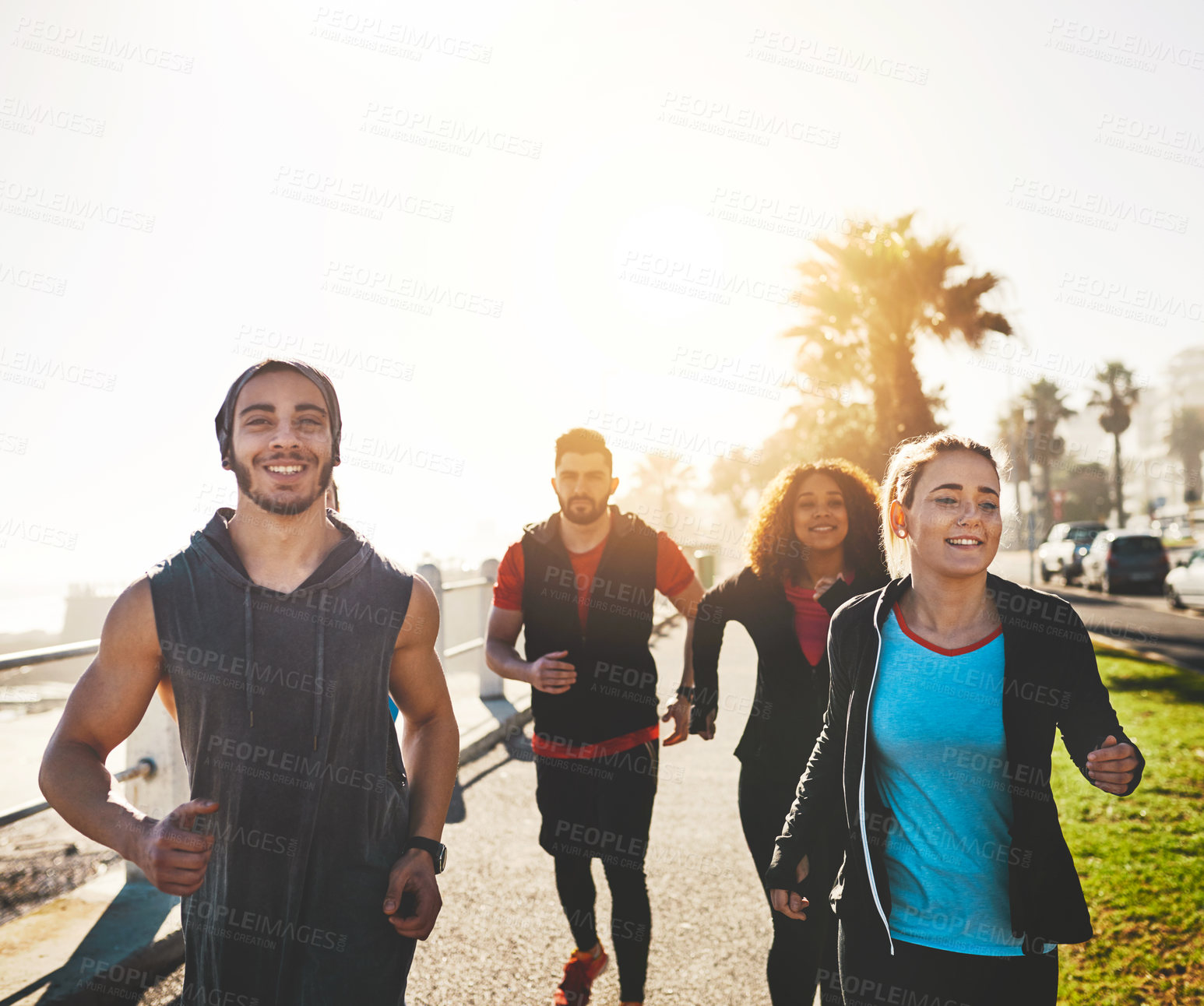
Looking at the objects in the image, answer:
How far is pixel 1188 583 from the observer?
20.8 meters

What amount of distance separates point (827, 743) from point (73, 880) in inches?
205

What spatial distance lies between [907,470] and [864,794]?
3.07 feet

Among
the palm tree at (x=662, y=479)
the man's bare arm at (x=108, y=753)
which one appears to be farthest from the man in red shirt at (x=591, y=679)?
the palm tree at (x=662, y=479)

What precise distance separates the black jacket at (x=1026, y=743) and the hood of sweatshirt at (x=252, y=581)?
1.41 meters

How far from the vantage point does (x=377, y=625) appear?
7.10ft

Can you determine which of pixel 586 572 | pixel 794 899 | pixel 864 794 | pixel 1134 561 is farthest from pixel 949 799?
pixel 1134 561

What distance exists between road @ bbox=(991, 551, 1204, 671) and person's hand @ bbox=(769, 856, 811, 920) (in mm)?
8716

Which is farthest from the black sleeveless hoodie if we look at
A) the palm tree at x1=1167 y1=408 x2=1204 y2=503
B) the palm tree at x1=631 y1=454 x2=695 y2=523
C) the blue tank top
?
the palm tree at x1=1167 y1=408 x2=1204 y2=503

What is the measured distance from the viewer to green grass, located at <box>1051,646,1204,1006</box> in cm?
380

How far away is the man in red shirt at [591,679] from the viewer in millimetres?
3504

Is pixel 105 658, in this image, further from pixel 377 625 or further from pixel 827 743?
pixel 827 743

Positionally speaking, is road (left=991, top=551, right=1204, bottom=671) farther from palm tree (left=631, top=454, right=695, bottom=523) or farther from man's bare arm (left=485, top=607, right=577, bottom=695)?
palm tree (left=631, top=454, right=695, bottom=523)

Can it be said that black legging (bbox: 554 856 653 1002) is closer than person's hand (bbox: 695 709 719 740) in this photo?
Yes

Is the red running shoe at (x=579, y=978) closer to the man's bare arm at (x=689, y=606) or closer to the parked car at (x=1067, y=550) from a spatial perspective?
the man's bare arm at (x=689, y=606)
